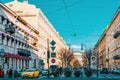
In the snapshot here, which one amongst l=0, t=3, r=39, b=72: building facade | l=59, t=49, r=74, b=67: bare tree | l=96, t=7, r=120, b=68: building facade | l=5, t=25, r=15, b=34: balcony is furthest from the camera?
l=59, t=49, r=74, b=67: bare tree

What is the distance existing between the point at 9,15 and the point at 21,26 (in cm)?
1027

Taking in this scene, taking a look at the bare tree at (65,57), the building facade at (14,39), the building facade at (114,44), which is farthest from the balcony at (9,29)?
the bare tree at (65,57)

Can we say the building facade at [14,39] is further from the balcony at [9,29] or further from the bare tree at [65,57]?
the bare tree at [65,57]

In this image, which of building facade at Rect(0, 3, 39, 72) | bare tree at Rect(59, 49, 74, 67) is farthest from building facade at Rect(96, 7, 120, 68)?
building facade at Rect(0, 3, 39, 72)

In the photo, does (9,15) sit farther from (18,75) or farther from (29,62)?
(29,62)

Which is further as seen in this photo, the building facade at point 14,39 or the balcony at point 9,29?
the balcony at point 9,29

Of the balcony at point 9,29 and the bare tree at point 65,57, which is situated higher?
the balcony at point 9,29

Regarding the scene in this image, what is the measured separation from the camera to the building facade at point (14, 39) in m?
58.2

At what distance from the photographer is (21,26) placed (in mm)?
73500

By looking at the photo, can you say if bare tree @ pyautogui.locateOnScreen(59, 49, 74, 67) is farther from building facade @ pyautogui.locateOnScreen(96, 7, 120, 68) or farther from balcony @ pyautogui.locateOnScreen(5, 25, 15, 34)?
balcony @ pyautogui.locateOnScreen(5, 25, 15, 34)

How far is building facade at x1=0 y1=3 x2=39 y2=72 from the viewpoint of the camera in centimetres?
5819

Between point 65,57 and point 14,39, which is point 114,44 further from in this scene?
point 14,39

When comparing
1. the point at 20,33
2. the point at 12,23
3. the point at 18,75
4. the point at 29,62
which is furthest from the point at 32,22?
the point at 18,75

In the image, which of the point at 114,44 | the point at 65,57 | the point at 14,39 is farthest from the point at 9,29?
the point at 65,57
